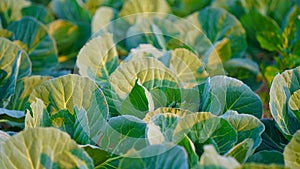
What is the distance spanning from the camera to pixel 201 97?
1540 mm

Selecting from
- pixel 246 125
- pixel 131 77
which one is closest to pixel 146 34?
pixel 131 77

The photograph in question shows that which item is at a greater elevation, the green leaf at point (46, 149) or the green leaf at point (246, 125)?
the green leaf at point (46, 149)

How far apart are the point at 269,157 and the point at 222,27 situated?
93 centimetres

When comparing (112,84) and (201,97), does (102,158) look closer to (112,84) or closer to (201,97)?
(112,84)

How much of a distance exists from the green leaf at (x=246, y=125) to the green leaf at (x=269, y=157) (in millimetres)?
35

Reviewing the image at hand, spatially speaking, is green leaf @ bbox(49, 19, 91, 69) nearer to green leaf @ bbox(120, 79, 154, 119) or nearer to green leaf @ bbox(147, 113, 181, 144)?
green leaf @ bbox(120, 79, 154, 119)

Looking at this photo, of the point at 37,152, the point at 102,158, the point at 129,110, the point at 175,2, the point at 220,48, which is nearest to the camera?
the point at 37,152

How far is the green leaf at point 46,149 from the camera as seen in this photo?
1.16 meters

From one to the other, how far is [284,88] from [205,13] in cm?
84

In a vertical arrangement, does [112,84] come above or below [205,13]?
above

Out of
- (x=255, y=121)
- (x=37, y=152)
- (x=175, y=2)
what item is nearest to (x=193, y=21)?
(x=175, y=2)

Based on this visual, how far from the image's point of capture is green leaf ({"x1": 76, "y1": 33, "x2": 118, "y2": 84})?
175 centimetres

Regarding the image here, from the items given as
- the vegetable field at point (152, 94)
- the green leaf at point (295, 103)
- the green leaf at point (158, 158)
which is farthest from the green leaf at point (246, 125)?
the green leaf at point (158, 158)

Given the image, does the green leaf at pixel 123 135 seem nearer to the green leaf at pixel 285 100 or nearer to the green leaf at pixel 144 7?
the green leaf at pixel 285 100
